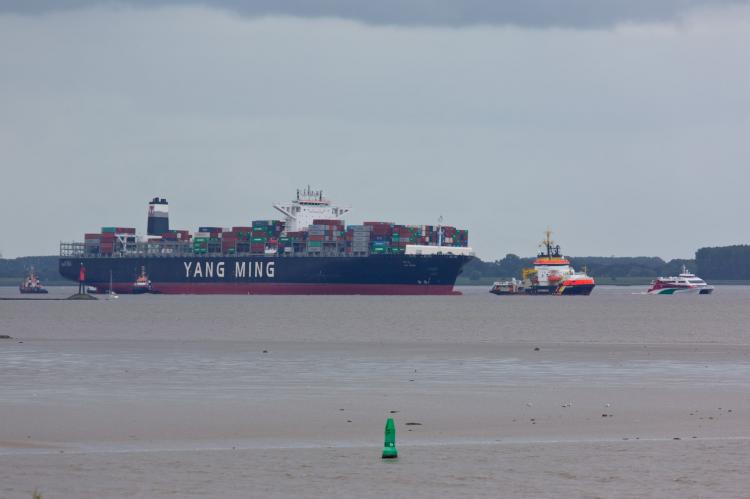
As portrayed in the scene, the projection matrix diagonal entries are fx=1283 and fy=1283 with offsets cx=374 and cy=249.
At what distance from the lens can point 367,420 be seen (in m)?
25.3

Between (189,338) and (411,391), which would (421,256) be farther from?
(411,391)

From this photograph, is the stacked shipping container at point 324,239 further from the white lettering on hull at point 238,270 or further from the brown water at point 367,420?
the brown water at point 367,420

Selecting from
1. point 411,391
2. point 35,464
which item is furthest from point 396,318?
point 35,464

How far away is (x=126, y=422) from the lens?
2464 centimetres

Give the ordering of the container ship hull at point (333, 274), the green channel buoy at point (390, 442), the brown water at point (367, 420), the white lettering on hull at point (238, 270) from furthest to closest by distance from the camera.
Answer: the white lettering on hull at point (238, 270) → the container ship hull at point (333, 274) → the green channel buoy at point (390, 442) → the brown water at point (367, 420)

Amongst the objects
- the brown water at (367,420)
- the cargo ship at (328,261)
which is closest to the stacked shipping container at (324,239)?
the cargo ship at (328,261)

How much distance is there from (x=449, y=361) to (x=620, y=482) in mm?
28067

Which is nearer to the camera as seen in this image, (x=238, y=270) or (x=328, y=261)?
(x=328, y=261)

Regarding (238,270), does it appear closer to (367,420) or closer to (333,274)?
(333,274)

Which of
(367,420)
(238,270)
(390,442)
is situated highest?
(238,270)

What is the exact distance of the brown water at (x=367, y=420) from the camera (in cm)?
1755

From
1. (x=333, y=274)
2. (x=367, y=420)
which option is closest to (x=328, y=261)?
(x=333, y=274)

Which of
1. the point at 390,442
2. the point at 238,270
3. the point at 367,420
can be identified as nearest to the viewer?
the point at 390,442

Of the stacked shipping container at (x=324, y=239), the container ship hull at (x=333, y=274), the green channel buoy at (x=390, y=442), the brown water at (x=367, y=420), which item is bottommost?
the brown water at (x=367, y=420)
